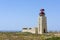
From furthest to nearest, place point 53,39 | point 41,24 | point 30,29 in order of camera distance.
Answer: point 30,29
point 41,24
point 53,39

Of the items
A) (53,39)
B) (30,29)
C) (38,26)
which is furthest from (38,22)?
(53,39)

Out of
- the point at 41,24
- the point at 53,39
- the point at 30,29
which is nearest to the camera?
the point at 53,39

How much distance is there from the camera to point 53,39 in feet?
62.2

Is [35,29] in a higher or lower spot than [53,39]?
higher

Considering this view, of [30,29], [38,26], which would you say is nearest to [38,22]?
[38,26]

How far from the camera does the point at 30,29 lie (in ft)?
135

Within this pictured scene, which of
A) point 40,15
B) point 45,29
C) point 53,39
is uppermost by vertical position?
point 40,15

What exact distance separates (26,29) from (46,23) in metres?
5.82

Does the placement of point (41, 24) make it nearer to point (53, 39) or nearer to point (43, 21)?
point (43, 21)

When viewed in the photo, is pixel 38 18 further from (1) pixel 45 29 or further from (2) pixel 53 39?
(2) pixel 53 39

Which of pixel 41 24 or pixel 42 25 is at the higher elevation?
pixel 41 24

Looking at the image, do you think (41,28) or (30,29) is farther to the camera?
(30,29)

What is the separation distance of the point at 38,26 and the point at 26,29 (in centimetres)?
486

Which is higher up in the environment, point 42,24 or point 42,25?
point 42,24
